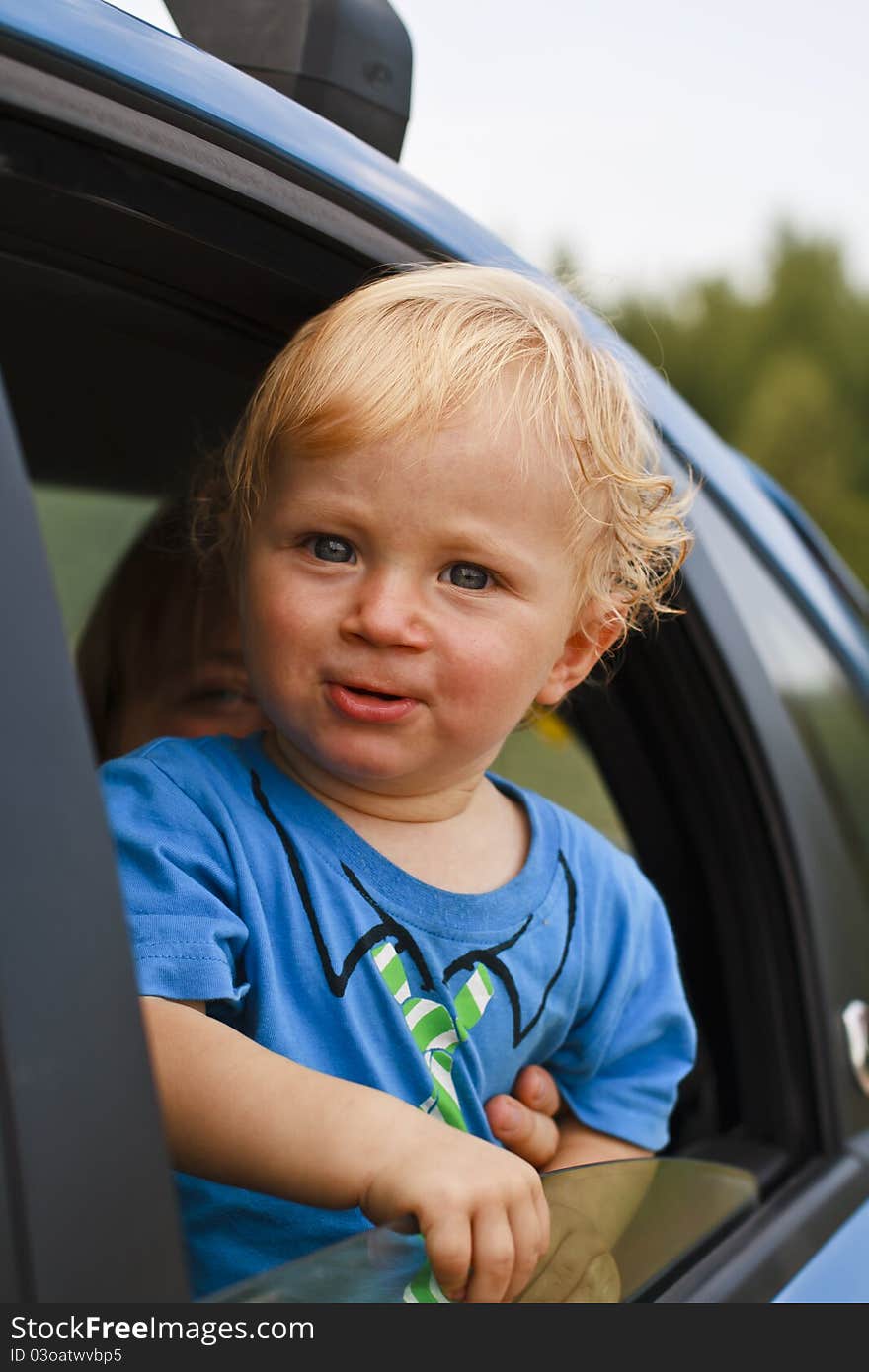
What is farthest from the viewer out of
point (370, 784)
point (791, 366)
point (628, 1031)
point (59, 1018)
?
point (791, 366)

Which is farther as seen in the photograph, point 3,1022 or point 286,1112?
point 286,1112

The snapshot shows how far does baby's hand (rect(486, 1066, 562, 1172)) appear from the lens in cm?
147

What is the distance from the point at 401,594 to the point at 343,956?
1.15 feet

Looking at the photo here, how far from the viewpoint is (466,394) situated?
1.33 meters

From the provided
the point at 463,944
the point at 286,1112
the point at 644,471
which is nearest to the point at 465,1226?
the point at 286,1112

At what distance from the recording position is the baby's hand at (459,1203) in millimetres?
1012

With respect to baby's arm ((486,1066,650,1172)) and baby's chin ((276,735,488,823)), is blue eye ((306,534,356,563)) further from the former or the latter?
baby's arm ((486,1066,650,1172))

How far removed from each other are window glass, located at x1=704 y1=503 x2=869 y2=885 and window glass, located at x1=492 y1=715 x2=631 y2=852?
328 millimetres

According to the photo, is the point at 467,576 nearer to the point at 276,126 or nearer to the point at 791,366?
the point at 276,126

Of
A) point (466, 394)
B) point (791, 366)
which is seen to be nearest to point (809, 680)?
point (466, 394)

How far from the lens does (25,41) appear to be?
1.00m

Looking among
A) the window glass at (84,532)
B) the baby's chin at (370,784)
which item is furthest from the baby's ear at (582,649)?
the window glass at (84,532)

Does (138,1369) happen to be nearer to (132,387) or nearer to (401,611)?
Answer: (401,611)

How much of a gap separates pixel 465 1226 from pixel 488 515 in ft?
2.14
